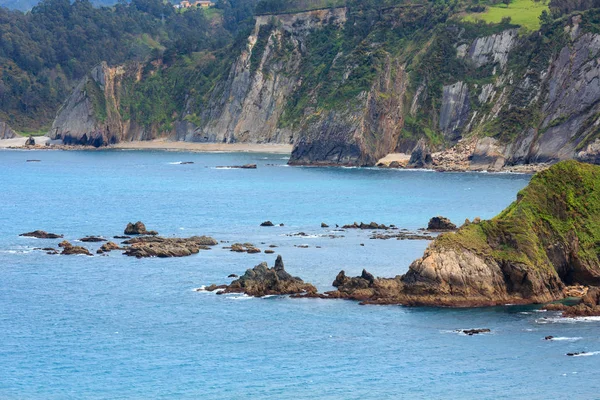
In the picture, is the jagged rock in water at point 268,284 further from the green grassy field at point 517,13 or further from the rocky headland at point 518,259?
the green grassy field at point 517,13

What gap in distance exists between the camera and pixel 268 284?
61.2 meters

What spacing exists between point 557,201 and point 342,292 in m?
13.3

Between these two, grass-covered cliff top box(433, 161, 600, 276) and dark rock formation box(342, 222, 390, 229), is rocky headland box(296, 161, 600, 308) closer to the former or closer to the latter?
grass-covered cliff top box(433, 161, 600, 276)

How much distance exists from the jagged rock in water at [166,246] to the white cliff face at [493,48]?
108804 millimetres

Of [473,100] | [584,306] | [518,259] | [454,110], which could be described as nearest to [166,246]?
[518,259]

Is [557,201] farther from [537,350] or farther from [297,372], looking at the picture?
[297,372]

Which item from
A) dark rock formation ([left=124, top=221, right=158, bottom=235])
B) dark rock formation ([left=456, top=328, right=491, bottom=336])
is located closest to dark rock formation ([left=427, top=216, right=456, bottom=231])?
dark rock formation ([left=124, top=221, right=158, bottom=235])

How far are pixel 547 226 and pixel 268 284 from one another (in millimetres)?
15724

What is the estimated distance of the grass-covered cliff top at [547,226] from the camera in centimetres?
5834

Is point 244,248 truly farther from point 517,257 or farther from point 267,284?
point 517,257

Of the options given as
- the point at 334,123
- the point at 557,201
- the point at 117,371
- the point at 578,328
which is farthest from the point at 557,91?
the point at 117,371

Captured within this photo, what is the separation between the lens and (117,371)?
1828 inches

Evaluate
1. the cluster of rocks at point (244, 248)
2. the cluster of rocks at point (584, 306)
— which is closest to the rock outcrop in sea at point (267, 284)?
the cluster of rocks at point (584, 306)

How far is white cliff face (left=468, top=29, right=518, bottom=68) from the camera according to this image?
17975 centimetres
